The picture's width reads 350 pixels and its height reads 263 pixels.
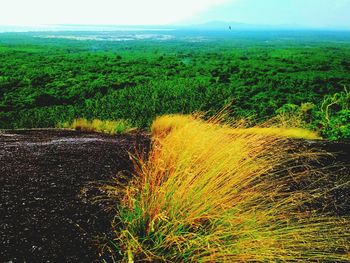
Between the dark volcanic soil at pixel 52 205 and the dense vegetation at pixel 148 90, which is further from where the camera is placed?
the dense vegetation at pixel 148 90

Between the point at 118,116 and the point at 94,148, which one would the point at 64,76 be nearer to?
the point at 118,116

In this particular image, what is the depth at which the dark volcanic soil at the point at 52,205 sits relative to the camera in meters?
1.97

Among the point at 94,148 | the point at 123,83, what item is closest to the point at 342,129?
the point at 94,148

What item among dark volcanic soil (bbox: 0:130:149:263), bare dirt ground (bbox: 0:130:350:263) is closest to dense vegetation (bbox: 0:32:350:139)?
bare dirt ground (bbox: 0:130:350:263)

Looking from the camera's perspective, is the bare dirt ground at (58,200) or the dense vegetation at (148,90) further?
the dense vegetation at (148,90)

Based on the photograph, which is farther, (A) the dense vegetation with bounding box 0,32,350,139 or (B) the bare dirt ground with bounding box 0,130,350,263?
(A) the dense vegetation with bounding box 0,32,350,139

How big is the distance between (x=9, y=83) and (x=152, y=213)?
30128 millimetres

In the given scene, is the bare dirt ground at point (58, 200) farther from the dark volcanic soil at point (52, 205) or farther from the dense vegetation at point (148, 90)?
the dense vegetation at point (148, 90)

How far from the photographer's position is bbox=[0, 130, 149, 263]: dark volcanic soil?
1.97 m

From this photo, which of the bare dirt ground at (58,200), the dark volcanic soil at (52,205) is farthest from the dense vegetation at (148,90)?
the dark volcanic soil at (52,205)

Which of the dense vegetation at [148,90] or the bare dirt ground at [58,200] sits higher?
the bare dirt ground at [58,200]

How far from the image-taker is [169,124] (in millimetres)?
6398

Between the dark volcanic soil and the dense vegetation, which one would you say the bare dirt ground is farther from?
the dense vegetation

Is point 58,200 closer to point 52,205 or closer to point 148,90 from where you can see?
point 52,205
